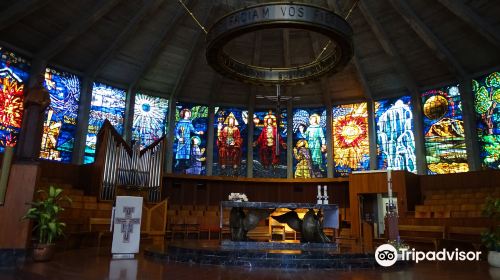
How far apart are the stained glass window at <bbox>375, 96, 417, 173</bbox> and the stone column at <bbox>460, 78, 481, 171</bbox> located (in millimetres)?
1937

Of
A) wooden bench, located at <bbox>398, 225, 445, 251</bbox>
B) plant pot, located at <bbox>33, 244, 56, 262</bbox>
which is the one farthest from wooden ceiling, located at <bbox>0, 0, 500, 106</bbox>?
plant pot, located at <bbox>33, 244, 56, 262</bbox>

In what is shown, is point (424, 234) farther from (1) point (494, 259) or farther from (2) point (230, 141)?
(2) point (230, 141)

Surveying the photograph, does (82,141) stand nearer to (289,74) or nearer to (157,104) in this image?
(157,104)

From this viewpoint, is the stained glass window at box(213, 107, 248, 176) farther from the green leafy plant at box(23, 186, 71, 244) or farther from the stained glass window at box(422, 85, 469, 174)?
the green leafy plant at box(23, 186, 71, 244)

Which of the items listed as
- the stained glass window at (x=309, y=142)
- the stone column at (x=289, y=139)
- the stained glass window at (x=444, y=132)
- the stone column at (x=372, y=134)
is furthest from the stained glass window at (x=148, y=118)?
the stained glass window at (x=444, y=132)

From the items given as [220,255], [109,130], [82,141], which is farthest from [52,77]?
[220,255]

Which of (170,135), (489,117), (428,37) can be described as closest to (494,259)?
(489,117)

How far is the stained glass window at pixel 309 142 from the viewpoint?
16500 millimetres

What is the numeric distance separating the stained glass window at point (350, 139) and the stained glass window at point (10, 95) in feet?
40.5

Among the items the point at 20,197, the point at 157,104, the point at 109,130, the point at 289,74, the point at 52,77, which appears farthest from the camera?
the point at 157,104

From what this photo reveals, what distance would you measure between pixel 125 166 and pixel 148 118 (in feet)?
13.9

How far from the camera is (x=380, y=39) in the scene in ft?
45.8

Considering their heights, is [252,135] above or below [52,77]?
below

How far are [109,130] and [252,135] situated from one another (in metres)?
6.74
